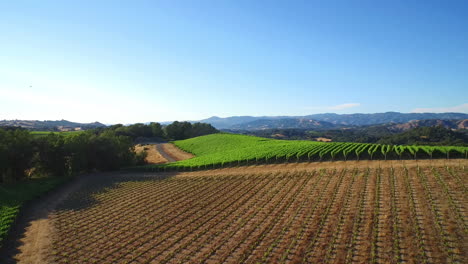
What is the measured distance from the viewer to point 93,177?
1756 inches

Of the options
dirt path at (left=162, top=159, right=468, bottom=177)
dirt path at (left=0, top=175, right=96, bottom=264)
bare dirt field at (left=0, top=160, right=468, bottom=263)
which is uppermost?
dirt path at (left=162, top=159, right=468, bottom=177)

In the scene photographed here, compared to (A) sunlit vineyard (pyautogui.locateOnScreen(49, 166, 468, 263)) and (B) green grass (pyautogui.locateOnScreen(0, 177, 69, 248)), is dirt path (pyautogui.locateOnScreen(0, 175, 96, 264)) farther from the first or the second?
(A) sunlit vineyard (pyautogui.locateOnScreen(49, 166, 468, 263))

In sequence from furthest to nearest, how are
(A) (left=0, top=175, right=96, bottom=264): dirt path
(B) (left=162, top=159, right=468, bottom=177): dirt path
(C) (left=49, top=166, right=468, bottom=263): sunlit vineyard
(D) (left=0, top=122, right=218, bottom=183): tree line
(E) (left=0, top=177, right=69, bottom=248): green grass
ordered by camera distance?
(D) (left=0, top=122, right=218, bottom=183): tree line → (B) (left=162, top=159, right=468, bottom=177): dirt path → (E) (left=0, top=177, right=69, bottom=248): green grass → (A) (left=0, top=175, right=96, bottom=264): dirt path → (C) (left=49, top=166, right=468, bottom=263): sunlit vineyard

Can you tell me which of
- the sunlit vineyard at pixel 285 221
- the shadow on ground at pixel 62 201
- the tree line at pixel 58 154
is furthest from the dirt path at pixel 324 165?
the tree line at pixel 58 154

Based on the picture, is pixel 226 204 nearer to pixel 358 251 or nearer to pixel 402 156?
pixel 358 251

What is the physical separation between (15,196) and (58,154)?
53.3 ft

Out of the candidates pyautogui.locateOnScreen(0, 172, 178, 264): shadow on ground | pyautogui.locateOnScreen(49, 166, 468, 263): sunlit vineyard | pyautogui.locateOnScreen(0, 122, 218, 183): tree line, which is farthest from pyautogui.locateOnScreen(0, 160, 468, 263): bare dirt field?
pyautogui.locateOnScreen(0, 122, 218, 183): tree line

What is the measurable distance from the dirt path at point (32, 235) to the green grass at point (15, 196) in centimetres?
70

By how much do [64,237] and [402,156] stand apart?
39.0m

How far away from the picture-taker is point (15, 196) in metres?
29.7

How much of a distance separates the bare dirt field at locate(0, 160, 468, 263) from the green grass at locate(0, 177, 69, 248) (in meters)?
1.62

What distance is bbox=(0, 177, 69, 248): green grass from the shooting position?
22141 millimetres

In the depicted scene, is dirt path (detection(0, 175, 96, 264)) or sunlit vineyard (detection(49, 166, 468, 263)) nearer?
sunlit vineyard (detection(49, 166, 468, 263))

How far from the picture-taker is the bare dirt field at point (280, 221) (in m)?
15.4
